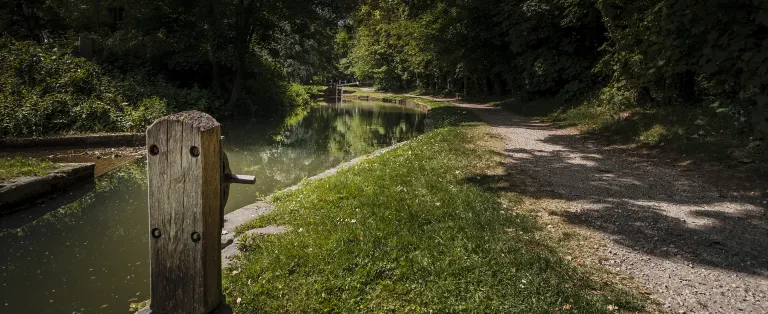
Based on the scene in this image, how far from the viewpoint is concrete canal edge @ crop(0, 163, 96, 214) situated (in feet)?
21.2

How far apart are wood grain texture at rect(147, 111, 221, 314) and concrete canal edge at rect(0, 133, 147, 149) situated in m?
10.7

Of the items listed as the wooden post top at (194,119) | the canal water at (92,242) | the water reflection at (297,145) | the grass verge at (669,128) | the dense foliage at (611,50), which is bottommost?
the canal water at (92,242)

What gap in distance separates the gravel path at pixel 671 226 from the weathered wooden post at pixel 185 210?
3244 millimetres

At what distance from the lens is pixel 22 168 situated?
24.4 ft

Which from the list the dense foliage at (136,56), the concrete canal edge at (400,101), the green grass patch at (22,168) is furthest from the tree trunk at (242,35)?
the green grass patch at (22,168)

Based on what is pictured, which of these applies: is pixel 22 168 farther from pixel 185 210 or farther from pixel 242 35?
pixel 242 35

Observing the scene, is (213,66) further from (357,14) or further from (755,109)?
(755,109)

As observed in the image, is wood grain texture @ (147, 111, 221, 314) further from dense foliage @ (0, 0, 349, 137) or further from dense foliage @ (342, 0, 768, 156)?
dense foliage @ (0, 0, 349, 137)

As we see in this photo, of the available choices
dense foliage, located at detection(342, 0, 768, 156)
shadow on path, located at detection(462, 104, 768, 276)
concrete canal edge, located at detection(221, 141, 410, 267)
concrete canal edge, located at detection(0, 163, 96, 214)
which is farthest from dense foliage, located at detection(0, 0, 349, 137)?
shadow on path, located at detection(462, 104, 768, 276)

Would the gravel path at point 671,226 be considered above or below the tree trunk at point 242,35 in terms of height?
below

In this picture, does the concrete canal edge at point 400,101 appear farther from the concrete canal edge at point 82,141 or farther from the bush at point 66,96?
the concrete canal edge at point 82,141

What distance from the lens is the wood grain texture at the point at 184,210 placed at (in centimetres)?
208

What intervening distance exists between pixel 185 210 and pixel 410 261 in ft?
7.71

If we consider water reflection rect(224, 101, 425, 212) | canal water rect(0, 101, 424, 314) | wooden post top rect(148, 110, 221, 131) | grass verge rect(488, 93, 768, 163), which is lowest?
canal water rect(0, 101, 424, 314)
